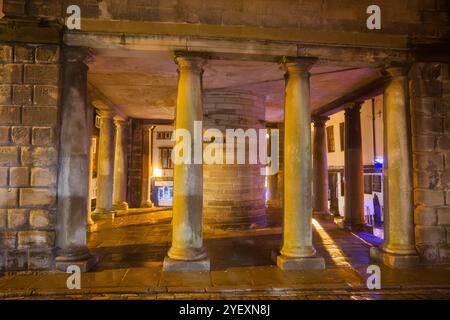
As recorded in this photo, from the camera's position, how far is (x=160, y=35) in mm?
6211

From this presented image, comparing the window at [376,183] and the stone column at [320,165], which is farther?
the window at [376,183]

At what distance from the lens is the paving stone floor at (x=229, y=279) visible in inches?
201

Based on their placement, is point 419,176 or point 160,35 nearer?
point 160,35

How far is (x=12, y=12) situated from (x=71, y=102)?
6.01 feet

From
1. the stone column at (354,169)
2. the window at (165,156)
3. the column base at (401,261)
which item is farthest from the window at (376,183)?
the window at (165,156)

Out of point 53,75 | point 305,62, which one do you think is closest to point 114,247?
point 53,75

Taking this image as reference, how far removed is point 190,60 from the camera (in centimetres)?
Answer: 632

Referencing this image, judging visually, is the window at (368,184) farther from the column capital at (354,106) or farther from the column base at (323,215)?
the column capital at (354,106)

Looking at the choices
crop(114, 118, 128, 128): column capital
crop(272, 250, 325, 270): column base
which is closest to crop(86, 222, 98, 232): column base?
crop(114, 118, 128, 128): column capital

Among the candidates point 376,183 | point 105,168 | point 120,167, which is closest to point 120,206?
point 120,167

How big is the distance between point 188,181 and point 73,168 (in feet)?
6.93

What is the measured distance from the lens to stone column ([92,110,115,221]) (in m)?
12.0

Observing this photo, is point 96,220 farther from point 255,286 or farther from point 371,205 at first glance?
point 371,205

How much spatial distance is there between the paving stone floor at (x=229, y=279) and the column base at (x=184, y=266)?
0.12 metres
